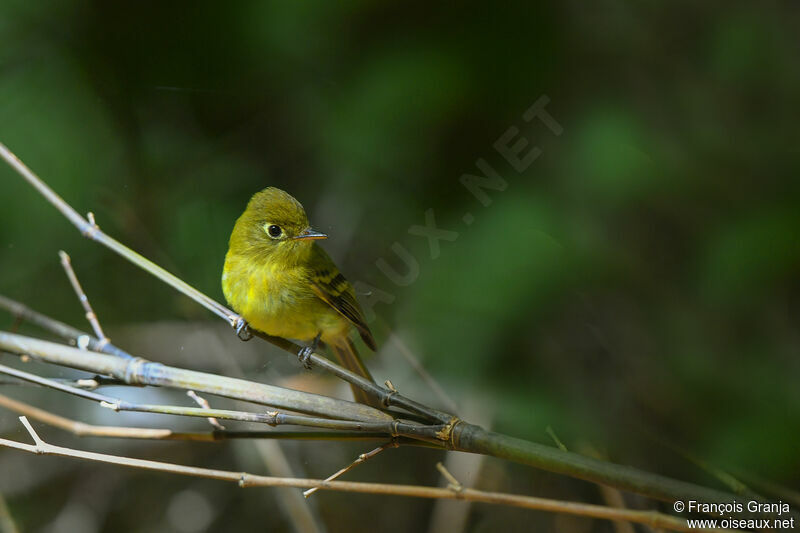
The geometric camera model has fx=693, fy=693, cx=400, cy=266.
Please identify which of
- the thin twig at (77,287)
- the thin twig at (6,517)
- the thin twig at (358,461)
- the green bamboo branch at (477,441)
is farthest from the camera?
the thin twig at (6,517)

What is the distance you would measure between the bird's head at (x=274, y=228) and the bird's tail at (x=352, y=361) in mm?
152

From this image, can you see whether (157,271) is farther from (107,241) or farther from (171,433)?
(171,433)

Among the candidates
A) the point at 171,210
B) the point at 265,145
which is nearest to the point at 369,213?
the point at 265,145

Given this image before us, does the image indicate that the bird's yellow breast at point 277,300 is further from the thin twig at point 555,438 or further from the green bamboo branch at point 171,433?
the thin twig at point 555,438

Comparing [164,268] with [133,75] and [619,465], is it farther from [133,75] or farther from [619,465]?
[619,465]

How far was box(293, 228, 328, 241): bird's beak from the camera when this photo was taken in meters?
1.01

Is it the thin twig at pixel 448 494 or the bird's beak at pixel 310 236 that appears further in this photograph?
the bird's beak at pixel 310 236

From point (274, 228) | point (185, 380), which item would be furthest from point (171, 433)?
point (274, 228)

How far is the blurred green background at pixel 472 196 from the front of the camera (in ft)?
3.50

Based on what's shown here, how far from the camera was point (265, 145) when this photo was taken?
3.76 feet

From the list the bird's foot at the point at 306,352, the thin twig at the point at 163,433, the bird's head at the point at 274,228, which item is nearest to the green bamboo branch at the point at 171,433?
the thin twig at the point at 163,433

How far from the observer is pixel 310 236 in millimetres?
1016

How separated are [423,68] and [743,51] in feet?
1.66

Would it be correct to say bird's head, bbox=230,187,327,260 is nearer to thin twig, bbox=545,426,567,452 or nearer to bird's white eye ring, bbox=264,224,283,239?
bird's white eye ring, bbox=264,224,283,239
